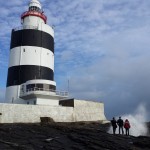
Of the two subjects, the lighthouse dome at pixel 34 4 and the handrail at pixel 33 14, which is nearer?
the handrail at pixel 33 14

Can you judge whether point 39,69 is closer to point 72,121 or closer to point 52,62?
point 52,62

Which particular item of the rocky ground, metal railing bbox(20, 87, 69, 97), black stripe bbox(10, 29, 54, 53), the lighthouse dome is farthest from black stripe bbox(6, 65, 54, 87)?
the rocky ground

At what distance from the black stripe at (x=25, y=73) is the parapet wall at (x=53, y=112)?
199 inches

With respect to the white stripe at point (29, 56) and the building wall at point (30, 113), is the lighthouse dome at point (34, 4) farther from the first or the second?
the building wall at point (30, 113)

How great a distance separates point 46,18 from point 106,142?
2962 cm

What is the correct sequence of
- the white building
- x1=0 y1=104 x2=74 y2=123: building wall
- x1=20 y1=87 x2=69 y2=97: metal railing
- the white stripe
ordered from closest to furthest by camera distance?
1. x1=0 y1=104 x2=74 y2=123: building wall
2. x1=20 y1=87 x2=69 y2=97: metal railing
3. the white building
4. the white stripe

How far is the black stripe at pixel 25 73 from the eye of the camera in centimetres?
3985

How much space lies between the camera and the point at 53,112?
123 ft

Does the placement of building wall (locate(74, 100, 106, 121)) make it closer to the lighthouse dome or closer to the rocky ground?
the lighthouse dome

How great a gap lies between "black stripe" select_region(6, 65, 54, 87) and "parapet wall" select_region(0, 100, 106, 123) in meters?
5.07

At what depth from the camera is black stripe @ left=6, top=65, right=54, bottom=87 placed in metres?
39.9

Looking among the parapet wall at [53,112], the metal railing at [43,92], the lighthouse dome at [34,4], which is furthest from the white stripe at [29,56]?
the lighthouse dome at [34,4]

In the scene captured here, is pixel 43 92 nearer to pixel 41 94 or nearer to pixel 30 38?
pixel 41 94

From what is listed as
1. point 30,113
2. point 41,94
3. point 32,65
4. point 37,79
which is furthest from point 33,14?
point 30,113
